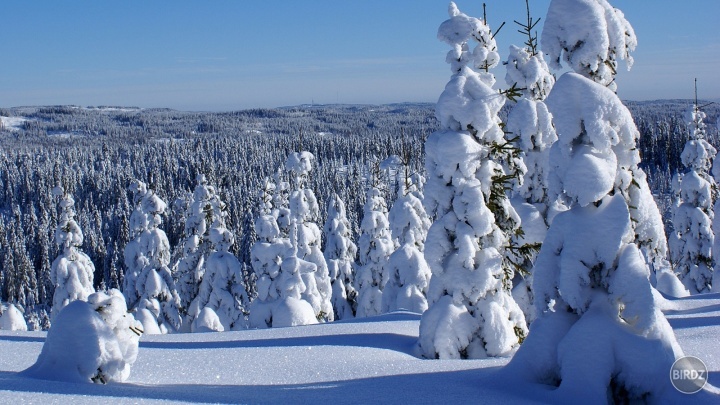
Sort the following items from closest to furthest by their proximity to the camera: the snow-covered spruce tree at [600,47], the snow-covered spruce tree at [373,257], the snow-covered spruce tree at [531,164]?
the snow-covered spruce tree at [600,47], the snow-covered spruce tree at [531,164], the snow-covered spruce tree at [373,257]

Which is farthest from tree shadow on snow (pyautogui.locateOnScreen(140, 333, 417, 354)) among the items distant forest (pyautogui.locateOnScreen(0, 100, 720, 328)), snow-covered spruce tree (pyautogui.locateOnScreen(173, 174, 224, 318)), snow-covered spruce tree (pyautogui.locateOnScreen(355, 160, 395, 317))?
distant forest (pyautogui.locateOnScreen(0, 100, 720, 328))

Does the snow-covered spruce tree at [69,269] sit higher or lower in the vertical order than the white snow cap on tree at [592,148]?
lower

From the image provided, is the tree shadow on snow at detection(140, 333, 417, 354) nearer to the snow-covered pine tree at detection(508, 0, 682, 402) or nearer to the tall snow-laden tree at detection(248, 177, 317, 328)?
the snow-covered pine tree at detection(508, 0, 682, 402)

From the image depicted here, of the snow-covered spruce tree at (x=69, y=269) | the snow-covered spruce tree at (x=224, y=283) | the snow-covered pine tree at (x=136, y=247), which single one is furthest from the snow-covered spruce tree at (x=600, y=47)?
the snow-covered pine tree at (x=136, y=247)

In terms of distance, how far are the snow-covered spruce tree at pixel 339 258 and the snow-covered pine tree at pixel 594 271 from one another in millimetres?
24114

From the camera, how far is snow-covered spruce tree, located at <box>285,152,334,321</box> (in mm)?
24484

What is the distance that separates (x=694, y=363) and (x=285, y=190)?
73.0 feet

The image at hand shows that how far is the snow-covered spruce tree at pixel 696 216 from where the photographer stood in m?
26.6

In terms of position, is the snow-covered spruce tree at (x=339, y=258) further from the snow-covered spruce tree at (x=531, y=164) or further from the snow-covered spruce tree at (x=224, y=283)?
the snow-covered spruce tree at (x=531, y=164)

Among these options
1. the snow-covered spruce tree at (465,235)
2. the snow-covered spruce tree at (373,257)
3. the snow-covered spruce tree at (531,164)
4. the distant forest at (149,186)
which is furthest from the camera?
the distant forest at (149,186)

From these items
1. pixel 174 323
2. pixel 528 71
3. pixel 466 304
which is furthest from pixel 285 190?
pixel 466 304

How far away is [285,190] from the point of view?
88.9ft

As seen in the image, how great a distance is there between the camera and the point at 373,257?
91.2 ft

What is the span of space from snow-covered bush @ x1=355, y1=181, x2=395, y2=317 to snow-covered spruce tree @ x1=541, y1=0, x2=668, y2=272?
20.4 m
